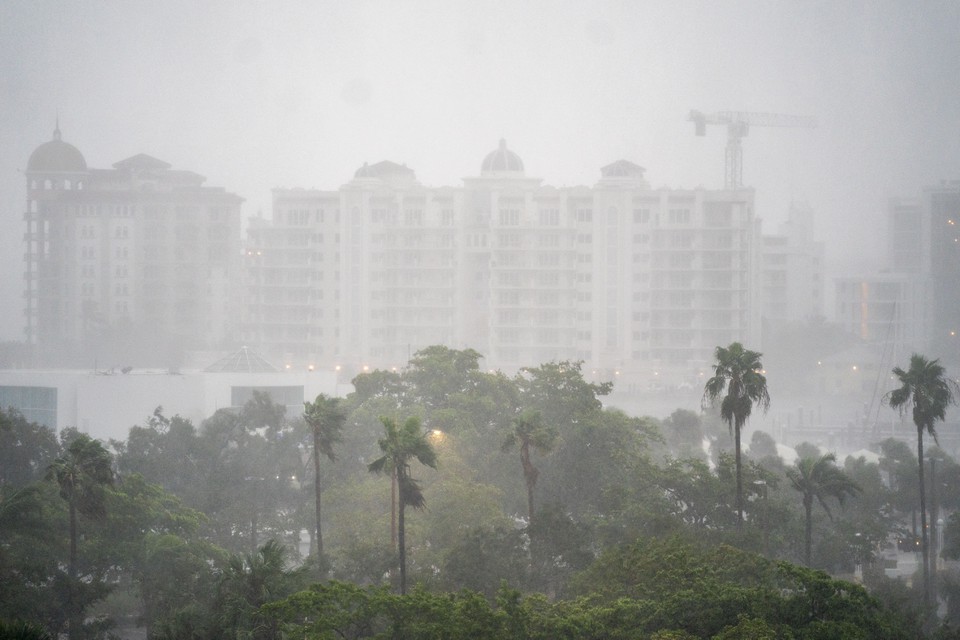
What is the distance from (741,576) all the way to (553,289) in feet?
393

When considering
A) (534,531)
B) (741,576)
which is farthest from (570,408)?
(741,576)

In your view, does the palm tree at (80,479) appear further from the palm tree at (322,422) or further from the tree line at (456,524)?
the palm tree at (322,422)

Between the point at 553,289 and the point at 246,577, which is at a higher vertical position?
the point at 553,289

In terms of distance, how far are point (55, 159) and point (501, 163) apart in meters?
72.2

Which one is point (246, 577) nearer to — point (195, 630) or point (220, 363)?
point (195, 630)

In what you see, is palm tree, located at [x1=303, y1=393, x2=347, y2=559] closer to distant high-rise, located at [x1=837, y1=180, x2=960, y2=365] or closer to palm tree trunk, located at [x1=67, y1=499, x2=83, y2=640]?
palm tree trunk, located at [x1=67, y1=499, x2=83, y2=640]

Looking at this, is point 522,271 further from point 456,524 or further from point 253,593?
point 253,593

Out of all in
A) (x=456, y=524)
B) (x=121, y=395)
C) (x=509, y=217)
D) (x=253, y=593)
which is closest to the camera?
(x=253, y=593)

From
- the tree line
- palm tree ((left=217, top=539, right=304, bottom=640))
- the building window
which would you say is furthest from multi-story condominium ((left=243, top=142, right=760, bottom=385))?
palm tree ((left=217, top=539, right=304, bottom=640))

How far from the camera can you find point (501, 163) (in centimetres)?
16700

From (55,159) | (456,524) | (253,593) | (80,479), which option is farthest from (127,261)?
(253,593)

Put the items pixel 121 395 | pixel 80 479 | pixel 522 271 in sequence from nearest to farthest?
1. pixel 80 479
2. pixel 121 395
3. pixel 522 271

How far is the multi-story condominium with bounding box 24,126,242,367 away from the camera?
576 ft

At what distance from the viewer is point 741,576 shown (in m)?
37.1
